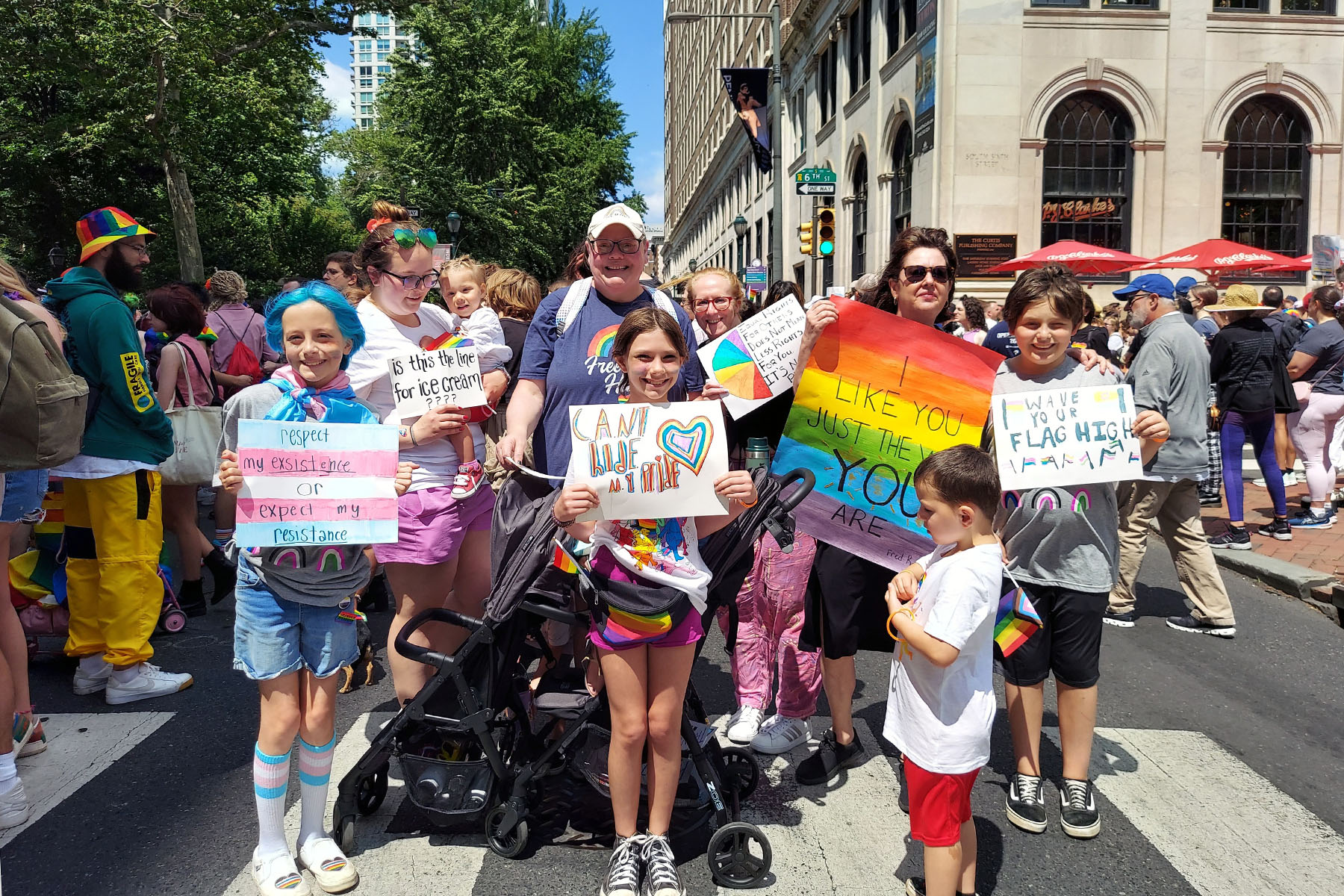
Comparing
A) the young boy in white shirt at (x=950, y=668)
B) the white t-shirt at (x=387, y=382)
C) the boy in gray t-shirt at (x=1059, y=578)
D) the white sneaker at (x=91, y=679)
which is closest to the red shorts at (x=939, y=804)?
the young boy in white shirt at (x=950, y=668)

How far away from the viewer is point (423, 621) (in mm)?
3270

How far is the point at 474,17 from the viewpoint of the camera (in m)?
33.7

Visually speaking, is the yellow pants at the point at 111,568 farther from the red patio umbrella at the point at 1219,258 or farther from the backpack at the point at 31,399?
the red patio umbrella at the point at 1219,258

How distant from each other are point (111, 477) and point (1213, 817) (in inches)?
206

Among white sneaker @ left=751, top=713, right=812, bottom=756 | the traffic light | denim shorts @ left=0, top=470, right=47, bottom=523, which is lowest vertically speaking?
white sneaker @ left=751, top=713, right=812, bottom=756

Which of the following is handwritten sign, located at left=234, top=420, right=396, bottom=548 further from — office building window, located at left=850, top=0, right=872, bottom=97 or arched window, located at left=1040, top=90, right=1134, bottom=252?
office building window, located at left=850, top=0, right=872, bottom=97

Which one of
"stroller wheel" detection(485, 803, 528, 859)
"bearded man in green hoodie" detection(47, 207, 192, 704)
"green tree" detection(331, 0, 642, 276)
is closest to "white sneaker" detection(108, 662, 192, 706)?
"bearded man in green hoodie" detection(47, 207, 192, 704)

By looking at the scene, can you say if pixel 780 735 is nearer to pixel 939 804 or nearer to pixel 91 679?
pixel 939 804

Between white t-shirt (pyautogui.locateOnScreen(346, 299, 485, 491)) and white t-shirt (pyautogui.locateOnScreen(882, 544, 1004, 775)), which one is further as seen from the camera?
white t-shirt (pyautogui.locateOnScreen(346, 299, 485, 491))

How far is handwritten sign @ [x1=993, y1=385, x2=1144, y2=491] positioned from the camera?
323 centimetres

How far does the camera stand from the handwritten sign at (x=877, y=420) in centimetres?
349

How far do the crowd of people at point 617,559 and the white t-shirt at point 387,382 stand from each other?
12 mm

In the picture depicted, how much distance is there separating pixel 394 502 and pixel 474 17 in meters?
35.4

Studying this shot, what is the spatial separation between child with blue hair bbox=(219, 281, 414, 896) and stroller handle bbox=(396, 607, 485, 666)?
0.22 m
